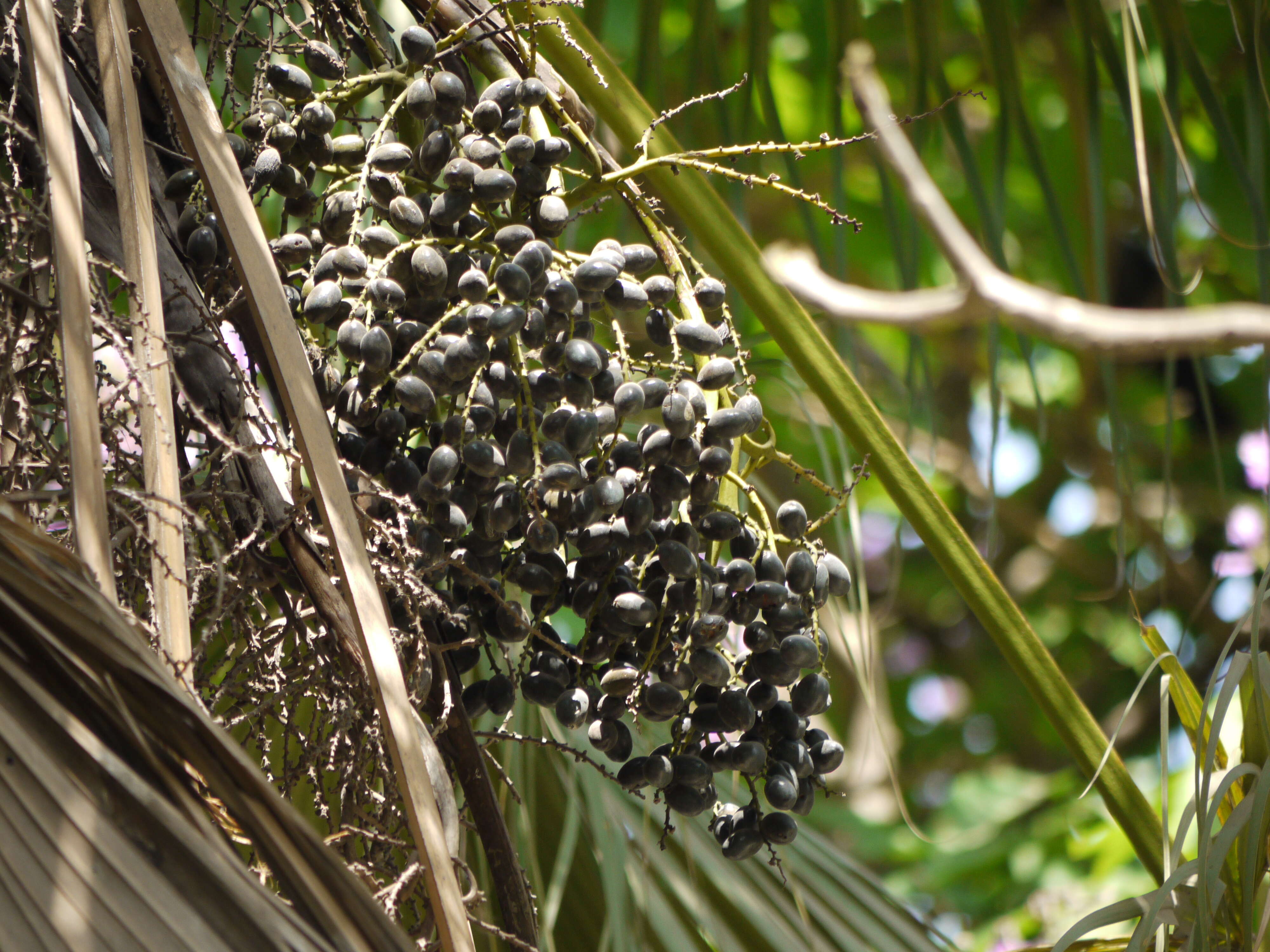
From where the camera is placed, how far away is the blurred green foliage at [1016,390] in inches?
27.6

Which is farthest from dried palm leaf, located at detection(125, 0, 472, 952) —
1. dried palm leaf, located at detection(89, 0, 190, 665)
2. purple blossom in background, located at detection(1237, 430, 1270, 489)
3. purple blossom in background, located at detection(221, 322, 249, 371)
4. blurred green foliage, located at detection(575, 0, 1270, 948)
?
purple blossom in background, located at detection(1237, 430, 1270, 489)

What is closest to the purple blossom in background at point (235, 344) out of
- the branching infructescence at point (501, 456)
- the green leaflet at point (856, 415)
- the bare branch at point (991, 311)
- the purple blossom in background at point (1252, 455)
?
the branching infructescence at point (501, 456)

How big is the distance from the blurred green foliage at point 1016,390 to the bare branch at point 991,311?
481 millimetres

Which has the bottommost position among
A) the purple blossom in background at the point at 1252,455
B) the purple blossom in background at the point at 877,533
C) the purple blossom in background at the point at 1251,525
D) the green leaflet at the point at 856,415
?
the purple blossom in background at the point at 877,533

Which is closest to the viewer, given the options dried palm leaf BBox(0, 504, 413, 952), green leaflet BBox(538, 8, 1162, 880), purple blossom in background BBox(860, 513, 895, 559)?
dried palm leaf BBox(0, 504, 413, 952)

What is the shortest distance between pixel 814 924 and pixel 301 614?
1.42 feet

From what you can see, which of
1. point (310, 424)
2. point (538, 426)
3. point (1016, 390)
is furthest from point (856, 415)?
point (1016, 390)

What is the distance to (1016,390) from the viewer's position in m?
2.43

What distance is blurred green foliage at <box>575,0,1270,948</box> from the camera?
0.70 meters

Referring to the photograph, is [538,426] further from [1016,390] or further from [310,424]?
[1016,390]

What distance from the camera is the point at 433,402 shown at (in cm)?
42

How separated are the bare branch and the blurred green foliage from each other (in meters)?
0.48

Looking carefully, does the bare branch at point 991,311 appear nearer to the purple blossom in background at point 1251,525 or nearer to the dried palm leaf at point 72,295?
the dried palm leaf at point 72,295

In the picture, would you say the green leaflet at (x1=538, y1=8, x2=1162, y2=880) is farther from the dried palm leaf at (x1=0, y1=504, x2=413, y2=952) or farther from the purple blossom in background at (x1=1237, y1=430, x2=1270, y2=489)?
the purple blossom in background at (x1=1237, y1=430, x2=1270, y2=489)
